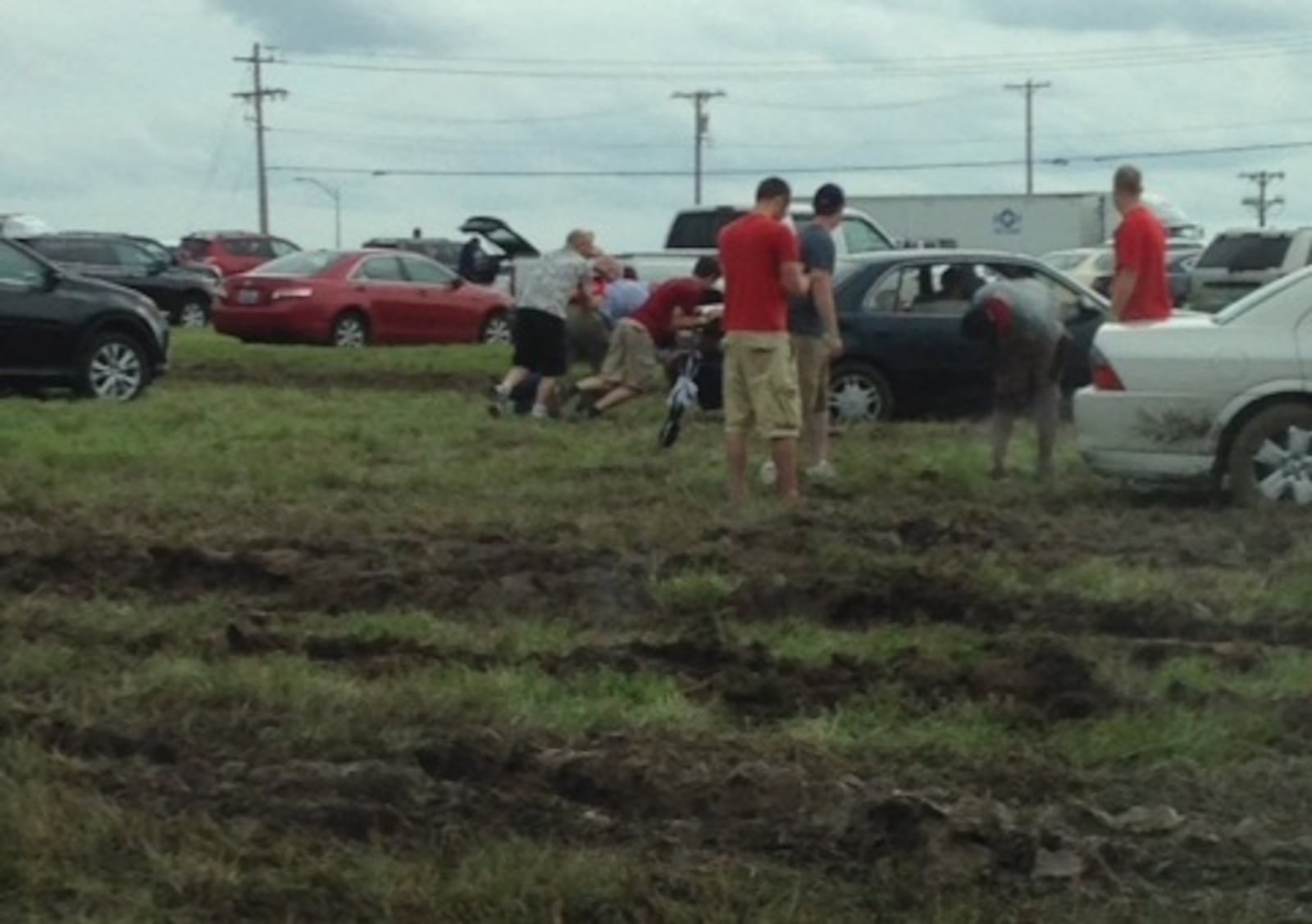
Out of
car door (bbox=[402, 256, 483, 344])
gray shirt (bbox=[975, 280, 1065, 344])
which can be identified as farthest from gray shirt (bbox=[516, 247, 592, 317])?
car door (bbox=[402, 256, 483, 344])

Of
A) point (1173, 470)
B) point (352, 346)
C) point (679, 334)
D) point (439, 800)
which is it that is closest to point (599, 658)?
point (439, 800)

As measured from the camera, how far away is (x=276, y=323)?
30297 mm

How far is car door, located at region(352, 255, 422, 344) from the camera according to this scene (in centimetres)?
3112

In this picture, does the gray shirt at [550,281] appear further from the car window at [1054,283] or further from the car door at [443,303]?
the car door at [443,303]

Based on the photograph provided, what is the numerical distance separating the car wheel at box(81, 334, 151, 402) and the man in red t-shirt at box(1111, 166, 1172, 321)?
31.5 feet

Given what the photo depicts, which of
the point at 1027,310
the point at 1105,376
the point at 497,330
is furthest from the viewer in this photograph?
the point at 497,330

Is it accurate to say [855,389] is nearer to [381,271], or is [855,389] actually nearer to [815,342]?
[815,342]

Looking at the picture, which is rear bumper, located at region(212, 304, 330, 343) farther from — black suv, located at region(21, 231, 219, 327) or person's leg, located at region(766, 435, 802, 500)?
person's leg, located at region(766, 435, 802, 500)

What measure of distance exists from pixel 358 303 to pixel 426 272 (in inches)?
61.5

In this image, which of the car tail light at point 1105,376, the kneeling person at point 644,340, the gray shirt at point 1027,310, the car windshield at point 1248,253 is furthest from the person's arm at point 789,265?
the car windshield at point 1248,253

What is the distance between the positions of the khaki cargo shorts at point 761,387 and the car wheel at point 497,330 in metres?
19.5

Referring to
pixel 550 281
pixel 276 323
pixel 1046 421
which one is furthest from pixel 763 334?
pixel 276 323

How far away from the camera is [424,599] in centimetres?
973

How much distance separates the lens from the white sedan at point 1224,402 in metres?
13.0
